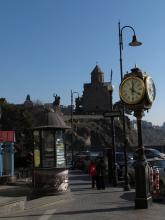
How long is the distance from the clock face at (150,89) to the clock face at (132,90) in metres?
0.20

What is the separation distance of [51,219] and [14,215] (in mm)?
1191

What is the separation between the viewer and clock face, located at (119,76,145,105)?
15.9m

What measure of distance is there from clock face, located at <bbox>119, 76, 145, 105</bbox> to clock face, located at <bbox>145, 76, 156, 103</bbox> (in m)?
0.20

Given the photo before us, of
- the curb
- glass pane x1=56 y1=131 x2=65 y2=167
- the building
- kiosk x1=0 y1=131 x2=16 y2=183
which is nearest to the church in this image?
the building

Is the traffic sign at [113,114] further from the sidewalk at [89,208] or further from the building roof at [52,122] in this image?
the sidewalk at [89,208]

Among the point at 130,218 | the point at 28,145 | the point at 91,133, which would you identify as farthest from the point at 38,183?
the point at 91,133

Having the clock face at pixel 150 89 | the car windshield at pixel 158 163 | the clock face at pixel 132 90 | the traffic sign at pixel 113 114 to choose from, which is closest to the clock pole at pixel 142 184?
the clock face at pixel 132 90

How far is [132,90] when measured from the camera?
16.0 metres

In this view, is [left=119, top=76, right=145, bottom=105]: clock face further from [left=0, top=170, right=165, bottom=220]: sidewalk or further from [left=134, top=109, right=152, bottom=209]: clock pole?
[left=0, top=170, right=165, bottom=220]: sidewalk

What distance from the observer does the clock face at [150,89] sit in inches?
630

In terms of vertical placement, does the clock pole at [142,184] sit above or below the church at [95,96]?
below

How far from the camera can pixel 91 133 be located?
577 ft

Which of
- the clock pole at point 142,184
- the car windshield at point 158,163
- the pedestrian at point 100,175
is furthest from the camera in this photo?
the pedestrian at point 100,175

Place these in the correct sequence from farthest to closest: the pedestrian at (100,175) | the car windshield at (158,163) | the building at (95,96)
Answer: the building at (95,96) < the pedestrian at (100,175) < the car windshield at (158,163)
